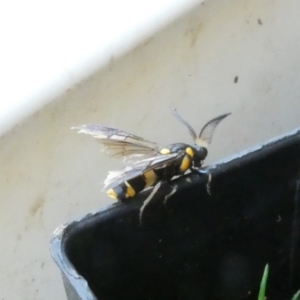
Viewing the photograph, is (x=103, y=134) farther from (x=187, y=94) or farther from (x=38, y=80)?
(x=187, y=94)

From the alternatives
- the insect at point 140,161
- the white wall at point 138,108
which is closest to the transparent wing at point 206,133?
the insect at point 140,161

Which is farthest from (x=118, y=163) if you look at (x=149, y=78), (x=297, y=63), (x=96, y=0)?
(x=297, y=63)

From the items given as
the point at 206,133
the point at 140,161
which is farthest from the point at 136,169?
the point at 206,133

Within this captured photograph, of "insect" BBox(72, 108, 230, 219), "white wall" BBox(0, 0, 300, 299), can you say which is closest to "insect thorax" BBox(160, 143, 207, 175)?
"insect" BBox(72, 108, 230, 219)

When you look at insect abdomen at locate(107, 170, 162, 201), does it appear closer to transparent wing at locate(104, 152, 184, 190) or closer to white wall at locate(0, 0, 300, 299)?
transparent wing at locate(104, 152, 184, 190)

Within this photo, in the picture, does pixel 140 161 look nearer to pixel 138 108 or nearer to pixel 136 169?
pixel 136 169

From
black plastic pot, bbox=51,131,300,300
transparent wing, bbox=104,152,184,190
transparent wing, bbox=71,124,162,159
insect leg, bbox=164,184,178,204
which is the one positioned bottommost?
black plastic pot, bbox=51,131,300,300
